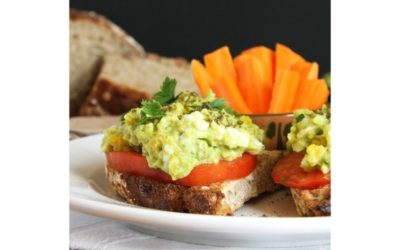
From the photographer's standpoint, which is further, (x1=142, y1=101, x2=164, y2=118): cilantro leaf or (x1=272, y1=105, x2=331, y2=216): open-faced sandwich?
(x1=142, y1=101, x2=164, y2=118): cilantro leaf

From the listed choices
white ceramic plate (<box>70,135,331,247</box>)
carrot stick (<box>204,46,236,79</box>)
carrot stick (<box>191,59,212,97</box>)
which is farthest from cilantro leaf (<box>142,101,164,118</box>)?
carrot stick (<box>204,46,236,79</box>)

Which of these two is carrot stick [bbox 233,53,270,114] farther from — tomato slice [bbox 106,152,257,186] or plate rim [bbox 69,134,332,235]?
plate rim [bbox 69,134,332,235]

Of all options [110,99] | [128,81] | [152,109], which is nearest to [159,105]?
[152,109]

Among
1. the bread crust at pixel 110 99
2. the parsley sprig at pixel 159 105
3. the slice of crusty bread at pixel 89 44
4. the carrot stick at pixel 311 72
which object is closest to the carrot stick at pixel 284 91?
the carrot stick at pixel 311 72

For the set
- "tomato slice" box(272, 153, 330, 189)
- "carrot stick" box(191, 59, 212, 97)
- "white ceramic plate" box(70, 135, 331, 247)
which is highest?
"carrot stick" box(191, 59, 212, 97)

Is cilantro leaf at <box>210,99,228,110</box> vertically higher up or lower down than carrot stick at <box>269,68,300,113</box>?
lower down
